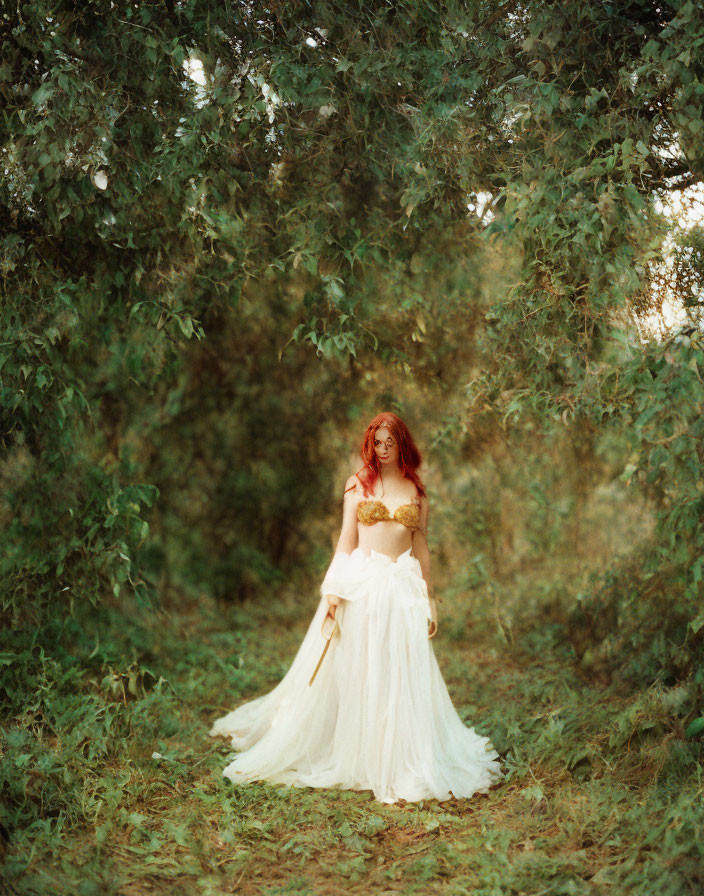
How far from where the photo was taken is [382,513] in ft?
16.0

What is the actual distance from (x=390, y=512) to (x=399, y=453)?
33 centimetres

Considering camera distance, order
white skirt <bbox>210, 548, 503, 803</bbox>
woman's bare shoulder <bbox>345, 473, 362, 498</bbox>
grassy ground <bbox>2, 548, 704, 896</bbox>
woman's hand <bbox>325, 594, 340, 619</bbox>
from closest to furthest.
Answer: grassy ground <bbox>2, 548, 704, 896</bbox>
white skirt <bbox>210, 548, 503, 803</bbox>
woman's hand <bbox>325, 594, 340, 619</bbox>
woman's bare shoulder <bbox>345, 473, 362, 498</bbox>

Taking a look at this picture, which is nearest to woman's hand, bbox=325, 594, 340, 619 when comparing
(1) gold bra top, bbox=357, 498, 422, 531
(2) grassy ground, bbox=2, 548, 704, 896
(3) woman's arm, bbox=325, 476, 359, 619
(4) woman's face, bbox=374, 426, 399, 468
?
(3) woman's arm, bbox=325, 476, 359, 619

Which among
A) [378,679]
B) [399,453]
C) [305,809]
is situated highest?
[399,453]

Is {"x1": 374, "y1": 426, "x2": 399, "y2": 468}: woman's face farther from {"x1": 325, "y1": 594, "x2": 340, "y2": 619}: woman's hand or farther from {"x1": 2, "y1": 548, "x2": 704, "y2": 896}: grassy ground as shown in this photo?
{"x1": 2, "y1": 548, "x2": 704, "y2": 896}: grassy ground

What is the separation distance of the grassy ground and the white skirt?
127 mm

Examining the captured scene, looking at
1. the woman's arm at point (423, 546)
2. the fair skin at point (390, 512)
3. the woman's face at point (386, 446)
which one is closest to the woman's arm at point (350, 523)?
the fair skin at point (390, 512)

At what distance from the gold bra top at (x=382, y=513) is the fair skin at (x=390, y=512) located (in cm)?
3

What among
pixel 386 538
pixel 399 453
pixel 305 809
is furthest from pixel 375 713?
pixel 399 453

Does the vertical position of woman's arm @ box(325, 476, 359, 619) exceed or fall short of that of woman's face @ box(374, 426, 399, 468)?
it falls short

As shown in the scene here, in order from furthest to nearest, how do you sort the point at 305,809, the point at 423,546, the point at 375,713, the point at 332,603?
the point at 423,546 < the point at 332,603 < the point at 375,713 < the point at 305,809

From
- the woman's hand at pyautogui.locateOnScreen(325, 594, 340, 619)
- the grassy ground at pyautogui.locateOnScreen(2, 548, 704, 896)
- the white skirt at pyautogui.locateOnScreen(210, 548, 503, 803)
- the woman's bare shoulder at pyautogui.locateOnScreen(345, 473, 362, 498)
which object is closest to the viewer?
the grassy ground at pyautogui.locateOnScreen(2, 548, 704, 896)

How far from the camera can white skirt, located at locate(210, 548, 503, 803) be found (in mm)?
4660

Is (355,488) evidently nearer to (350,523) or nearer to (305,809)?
(350,523)
